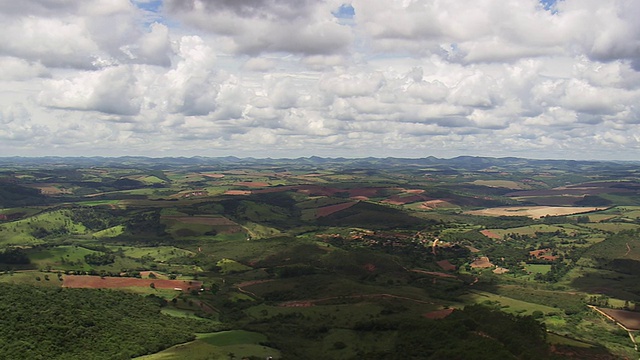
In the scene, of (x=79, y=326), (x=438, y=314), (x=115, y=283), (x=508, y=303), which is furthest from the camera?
(x=115, y=283)

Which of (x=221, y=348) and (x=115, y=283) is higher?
(x=221, y=348)

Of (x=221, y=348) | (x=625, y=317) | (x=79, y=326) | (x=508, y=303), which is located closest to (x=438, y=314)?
(x=508, y=303)

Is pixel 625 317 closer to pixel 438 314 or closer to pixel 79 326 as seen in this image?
pixel 438 314

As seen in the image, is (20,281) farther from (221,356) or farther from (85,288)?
(221,356)

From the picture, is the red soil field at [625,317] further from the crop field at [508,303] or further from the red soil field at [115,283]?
the red soil field at [115,283]

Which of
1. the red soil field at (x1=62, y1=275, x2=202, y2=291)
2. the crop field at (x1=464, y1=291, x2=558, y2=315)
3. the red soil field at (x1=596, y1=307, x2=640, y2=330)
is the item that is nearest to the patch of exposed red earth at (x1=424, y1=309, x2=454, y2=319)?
the crop field at (x1=464, y1=291, x2=558, y2=315)

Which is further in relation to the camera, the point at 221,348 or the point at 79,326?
the point at 221,348

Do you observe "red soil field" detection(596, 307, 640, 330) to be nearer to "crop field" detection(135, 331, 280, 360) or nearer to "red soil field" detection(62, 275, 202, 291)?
"crop field" detection(135, 331, 280, 360)

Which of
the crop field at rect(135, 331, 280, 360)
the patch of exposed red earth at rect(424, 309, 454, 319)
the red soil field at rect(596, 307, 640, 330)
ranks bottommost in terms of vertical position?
the crop field at rect(135, 331, 280, 360)
